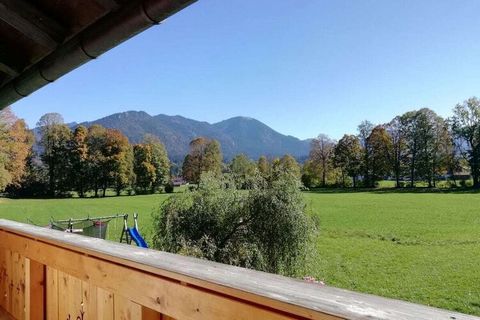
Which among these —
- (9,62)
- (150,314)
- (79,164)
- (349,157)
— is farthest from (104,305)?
(349,157)

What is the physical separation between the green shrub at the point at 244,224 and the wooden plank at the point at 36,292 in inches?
191

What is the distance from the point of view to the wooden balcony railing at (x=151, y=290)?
737 mm

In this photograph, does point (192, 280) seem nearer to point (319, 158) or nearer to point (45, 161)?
point (45, 161)

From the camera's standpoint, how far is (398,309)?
0.69 metres

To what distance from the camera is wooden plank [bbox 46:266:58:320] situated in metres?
1.99

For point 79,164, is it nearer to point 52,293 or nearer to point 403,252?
point 403,252

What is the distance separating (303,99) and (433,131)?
13.9 meters

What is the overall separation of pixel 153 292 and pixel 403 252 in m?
13.6

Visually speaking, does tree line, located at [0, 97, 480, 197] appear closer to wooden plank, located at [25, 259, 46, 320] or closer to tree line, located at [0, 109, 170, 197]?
tree line, located at [0, 109, 170, 197]

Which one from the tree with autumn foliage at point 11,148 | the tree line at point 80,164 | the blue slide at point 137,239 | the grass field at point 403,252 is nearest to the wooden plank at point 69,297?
the grass field at point 403,252

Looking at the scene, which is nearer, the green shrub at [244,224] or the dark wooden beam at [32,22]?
the dark wooden beam at [32,22]

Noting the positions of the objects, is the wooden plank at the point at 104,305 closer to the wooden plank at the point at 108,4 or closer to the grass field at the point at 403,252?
the wooden plank at the point at 108,4

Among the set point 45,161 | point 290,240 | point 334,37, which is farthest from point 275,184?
point 45,161

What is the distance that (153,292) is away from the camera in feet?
3.85
